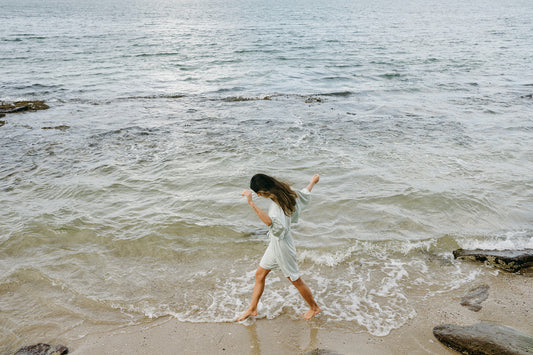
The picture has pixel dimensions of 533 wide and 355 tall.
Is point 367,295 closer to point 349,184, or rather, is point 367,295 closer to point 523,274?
point 523,274

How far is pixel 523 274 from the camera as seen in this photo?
542 cm

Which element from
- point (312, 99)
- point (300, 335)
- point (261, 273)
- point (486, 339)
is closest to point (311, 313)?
point (300, 335)

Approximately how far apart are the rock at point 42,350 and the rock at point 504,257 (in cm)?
545

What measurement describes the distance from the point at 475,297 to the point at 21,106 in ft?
53.2

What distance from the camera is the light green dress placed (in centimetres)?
428

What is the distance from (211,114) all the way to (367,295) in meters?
10.3

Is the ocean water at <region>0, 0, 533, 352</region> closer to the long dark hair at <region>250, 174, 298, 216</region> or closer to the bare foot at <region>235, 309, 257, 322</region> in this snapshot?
the bare foot at <region>235, 309, 257, 322</region>

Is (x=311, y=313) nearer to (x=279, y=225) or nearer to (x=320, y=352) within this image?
(x=320, y=352)

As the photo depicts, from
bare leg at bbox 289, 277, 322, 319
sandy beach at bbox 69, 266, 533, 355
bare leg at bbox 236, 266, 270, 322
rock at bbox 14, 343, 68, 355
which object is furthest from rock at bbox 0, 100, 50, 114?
bare leg at bbox 289, 277, 322, 319

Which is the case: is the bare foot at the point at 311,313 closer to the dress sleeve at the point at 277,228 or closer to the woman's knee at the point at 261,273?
the woman's knee at the point at 261,273

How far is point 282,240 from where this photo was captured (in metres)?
4.40

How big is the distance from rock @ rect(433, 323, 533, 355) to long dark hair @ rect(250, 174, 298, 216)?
2.13m

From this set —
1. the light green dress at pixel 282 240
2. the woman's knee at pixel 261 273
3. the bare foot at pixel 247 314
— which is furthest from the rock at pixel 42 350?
the light green dress at pixel 282 240

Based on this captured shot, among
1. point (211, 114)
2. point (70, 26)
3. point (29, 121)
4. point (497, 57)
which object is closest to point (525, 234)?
point (211, 114)
